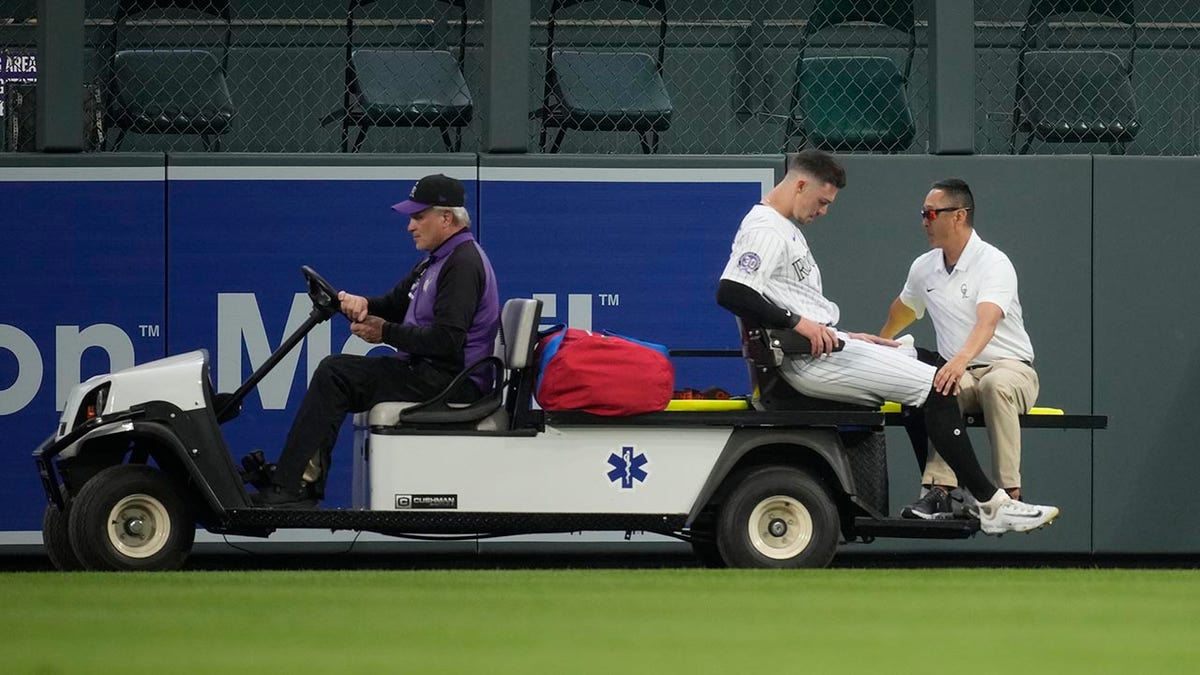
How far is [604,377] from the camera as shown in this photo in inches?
301

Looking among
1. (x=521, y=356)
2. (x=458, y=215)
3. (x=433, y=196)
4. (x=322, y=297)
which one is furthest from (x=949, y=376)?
(x=322, y=297)

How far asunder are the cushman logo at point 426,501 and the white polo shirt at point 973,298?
94.4 inches

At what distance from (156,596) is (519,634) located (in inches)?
64.8

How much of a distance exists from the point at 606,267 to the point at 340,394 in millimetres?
2894

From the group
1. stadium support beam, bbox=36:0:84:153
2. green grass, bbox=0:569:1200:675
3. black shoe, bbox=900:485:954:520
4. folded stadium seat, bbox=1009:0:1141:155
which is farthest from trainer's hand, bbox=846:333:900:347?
stadium support beam, bbox=36:0:84:153

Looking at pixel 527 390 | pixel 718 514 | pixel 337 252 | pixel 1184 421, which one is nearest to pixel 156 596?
pixel 527 390

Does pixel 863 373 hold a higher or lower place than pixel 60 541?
higher

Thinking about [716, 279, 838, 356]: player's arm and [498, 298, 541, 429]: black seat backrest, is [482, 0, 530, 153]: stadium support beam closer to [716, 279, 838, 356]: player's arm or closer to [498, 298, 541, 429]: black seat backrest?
[498, 298, 541, 429]: black seat backrest

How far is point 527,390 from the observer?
25.8ft

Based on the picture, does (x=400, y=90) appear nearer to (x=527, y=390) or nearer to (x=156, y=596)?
(x=527, y=390)

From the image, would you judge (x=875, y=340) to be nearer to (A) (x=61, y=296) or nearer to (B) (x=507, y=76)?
(B) (x=507, y=76)

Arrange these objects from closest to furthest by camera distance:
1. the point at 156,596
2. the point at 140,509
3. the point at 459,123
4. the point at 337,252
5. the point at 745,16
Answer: the point at 156,596, the point at 140,509, the point at 337,252, the point at 459,123, the point at 745,16

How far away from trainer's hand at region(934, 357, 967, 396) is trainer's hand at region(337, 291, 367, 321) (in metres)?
2.43

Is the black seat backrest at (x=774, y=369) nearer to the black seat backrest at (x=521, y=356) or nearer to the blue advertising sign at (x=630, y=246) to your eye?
the black seat backrest at (x=521, y=356)
